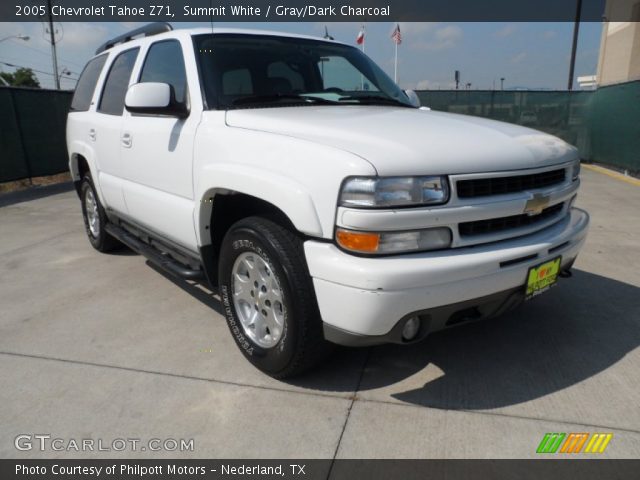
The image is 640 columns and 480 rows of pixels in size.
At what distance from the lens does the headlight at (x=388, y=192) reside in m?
2.07

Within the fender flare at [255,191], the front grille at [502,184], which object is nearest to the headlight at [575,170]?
the front grille at [502,184]

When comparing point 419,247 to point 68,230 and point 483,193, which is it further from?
point 68,230

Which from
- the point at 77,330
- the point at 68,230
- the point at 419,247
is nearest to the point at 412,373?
the point at 419,247

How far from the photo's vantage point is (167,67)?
3432 millimetres

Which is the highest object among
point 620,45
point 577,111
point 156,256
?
point 620,45

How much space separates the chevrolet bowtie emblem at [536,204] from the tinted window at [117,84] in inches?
126

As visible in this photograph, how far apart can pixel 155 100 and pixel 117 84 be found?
1.65 m

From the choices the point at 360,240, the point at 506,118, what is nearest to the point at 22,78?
the point at 506,118

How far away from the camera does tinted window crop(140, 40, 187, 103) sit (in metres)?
3.22

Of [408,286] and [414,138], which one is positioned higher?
[414,138]

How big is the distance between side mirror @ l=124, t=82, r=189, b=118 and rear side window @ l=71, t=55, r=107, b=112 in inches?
84.1

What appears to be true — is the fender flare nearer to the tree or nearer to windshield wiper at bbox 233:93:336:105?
windshield wiper at bbox 233:93:336:105

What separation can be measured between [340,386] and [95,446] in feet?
4.03

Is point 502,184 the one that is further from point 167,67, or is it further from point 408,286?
point 167,67
